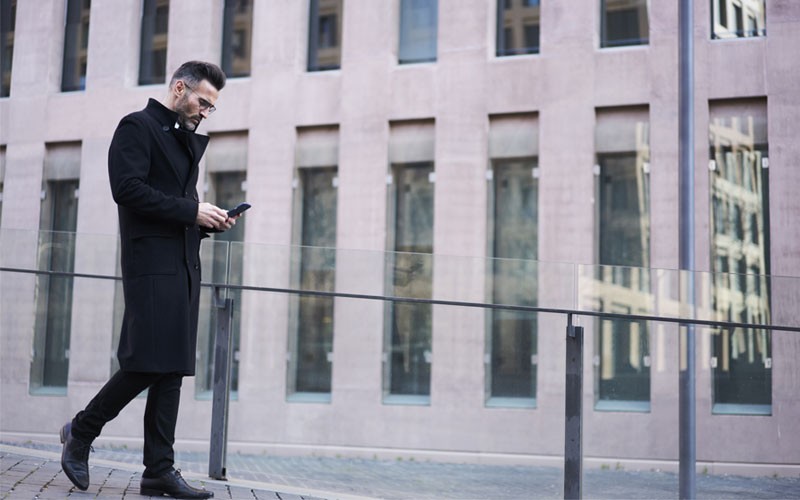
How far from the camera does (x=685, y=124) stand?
311 inches

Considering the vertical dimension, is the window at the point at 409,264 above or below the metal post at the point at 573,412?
above

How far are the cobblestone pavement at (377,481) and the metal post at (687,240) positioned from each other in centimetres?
14

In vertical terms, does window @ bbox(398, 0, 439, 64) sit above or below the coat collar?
above

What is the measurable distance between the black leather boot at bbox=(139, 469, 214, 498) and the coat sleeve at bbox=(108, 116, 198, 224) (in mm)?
1302

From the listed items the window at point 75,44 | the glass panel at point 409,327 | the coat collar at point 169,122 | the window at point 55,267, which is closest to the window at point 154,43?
the window at point 75,44

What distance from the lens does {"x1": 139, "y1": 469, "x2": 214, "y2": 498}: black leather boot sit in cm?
509

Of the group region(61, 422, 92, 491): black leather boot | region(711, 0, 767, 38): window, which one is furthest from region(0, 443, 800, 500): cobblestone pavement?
region(711, 0, 767, 38): window

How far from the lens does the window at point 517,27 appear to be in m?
12.4

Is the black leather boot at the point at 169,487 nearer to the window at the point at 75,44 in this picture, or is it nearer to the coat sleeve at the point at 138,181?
the coat sleeve at the point at 138,181

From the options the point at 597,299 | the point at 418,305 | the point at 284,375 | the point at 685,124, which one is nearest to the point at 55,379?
the point at 284,375

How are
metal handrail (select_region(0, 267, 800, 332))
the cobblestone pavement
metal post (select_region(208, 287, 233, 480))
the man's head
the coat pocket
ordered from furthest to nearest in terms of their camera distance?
metal post (select_region(208, 287, 233, 480)) < metal handrail (select_region(0, 267, 800, 332)) < the cobblestone pavement < the man's head < the coat pocket

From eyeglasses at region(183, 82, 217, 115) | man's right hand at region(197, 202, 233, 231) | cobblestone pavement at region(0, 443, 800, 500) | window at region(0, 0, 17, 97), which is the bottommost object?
cobblestone pavement at region(0, 443, 800, 500)

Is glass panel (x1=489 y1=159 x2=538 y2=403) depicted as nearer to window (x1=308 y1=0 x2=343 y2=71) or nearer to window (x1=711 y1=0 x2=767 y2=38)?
window (x1=711 y1=0 x2=767 y2=38)

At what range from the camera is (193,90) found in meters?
5.14
